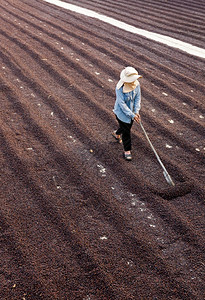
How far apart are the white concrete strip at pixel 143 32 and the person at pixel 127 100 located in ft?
13.2

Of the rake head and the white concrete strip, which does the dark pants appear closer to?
the rake head

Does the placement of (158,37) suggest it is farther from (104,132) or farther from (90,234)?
(90,234)

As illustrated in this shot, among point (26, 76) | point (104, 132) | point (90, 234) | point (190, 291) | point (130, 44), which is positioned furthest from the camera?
point (130, 44)

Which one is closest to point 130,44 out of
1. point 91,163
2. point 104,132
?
point 104,132

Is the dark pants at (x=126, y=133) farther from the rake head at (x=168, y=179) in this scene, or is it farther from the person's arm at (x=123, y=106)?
the rake head at (x=168, y=179)

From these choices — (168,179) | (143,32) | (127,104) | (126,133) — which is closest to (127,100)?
(127,104)

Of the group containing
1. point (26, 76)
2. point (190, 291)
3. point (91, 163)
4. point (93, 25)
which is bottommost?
point (190, 291)

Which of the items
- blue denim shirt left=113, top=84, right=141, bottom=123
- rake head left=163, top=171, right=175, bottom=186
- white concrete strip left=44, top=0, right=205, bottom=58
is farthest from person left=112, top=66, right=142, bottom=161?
white concrete strip left=44, top=0, right=205, bottom=58

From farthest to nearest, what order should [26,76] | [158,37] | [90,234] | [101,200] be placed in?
[158,37] → [26,76] → [101,200] → [90,234]

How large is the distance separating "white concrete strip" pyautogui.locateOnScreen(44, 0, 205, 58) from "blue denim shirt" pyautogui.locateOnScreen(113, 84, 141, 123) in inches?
156

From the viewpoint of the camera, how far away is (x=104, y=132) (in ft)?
14.2

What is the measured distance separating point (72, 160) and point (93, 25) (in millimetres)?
5472

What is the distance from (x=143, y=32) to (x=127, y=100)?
16.4ft

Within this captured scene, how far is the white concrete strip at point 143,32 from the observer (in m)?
7.15
